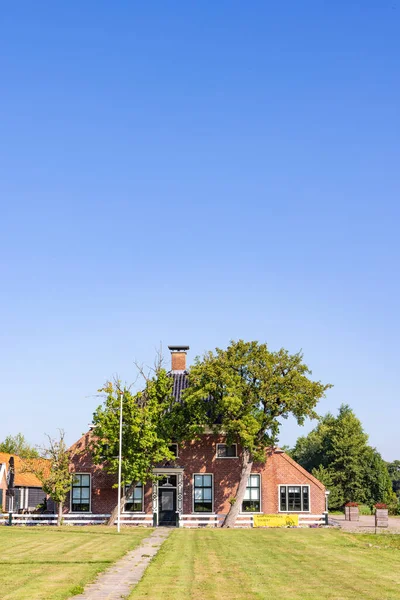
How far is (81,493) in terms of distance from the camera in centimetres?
4753

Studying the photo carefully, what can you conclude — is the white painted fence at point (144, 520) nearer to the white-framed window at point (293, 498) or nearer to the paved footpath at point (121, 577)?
the white-framed window at point (293, 498)

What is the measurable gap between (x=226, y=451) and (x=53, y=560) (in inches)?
1030

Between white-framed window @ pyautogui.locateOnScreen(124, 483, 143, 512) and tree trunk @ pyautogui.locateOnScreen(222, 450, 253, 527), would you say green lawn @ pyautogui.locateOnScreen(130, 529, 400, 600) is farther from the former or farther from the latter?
white-framed window @ pyautogui.locateOnScreen(124, 483, 143, 512)

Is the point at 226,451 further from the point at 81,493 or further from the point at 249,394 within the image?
the point at 81,493

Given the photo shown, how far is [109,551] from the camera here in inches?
1029

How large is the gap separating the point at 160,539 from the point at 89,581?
54.2 ft

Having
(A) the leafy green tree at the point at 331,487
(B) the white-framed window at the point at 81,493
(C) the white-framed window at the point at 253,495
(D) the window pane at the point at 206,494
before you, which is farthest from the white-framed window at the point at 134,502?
(A) the leafy green tree at the point at 331,487

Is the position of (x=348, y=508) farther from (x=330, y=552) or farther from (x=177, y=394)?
(x=330, y=552)

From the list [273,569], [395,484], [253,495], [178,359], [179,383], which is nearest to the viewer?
[273,569]

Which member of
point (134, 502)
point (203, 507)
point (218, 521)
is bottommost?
point (218, 521)

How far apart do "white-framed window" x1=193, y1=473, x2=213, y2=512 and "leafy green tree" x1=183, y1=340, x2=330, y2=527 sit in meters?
2.58

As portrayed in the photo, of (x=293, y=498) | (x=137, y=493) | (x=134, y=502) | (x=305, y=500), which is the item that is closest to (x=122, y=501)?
(x=134, y=502)

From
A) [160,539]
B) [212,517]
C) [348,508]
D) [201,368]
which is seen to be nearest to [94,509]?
[212,517]

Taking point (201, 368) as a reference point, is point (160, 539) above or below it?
below
